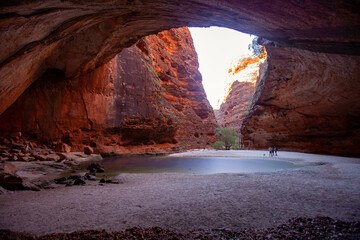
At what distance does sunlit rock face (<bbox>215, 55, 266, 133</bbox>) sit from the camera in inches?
1903

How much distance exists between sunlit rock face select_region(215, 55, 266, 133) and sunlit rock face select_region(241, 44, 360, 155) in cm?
2583

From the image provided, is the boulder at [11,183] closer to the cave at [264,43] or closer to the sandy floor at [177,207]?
the sandy floor at [177,207]

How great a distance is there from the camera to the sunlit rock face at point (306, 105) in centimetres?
1080

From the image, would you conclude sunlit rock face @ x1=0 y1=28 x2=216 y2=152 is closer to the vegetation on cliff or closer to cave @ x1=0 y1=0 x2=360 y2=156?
cave @ x1=0 y1=0 x2=360 y2=156

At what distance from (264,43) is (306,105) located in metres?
6.19

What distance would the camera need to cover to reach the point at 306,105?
15.5m

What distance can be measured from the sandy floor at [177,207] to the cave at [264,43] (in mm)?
2856

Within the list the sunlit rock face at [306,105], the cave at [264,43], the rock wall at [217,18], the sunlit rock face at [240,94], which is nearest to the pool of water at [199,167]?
the cave at [264,43]

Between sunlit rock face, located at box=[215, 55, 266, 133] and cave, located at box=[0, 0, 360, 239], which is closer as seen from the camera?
cave, located at box=[0, 0, 360, 239]

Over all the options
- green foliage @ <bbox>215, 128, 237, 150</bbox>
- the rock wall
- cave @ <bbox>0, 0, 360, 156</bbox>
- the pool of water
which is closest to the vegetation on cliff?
green foliage @ <bbox>215, 128, 237, 150</bbox>

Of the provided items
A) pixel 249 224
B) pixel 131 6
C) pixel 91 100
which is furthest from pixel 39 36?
Answer: pixel 91 100

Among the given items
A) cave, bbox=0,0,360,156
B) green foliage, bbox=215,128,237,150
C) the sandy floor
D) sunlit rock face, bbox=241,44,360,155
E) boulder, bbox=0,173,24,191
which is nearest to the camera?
the sandy floor

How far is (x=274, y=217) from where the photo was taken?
8.27ft

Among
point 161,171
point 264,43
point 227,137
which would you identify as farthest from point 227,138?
point 161,171
